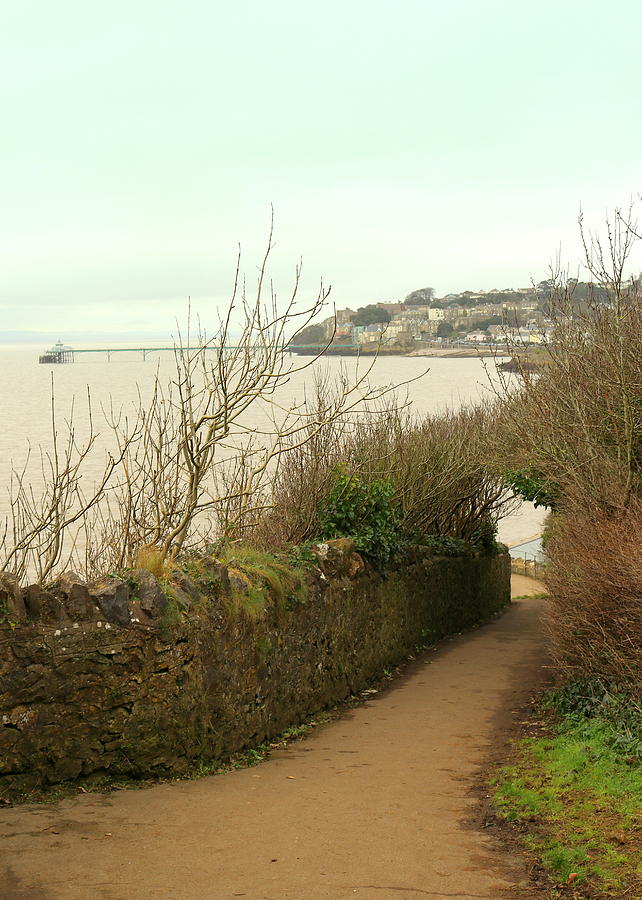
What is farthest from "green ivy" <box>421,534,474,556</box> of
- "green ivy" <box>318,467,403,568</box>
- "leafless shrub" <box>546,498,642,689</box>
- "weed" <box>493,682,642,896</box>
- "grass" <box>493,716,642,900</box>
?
A: "grass" <box>493,716,642,900</box>

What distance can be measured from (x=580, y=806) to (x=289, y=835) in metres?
2.64

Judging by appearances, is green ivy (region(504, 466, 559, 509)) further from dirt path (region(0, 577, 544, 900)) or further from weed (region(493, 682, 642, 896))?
dirt path (region(0, 577, 544, 900))

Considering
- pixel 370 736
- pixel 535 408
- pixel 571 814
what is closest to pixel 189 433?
pixel 370 736

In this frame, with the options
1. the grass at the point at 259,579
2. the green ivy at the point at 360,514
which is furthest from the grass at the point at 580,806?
the green ivy at the point at 360,514

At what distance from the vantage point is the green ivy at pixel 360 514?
595 inches

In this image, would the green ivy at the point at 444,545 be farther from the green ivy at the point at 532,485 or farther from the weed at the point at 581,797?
the weed at the point at 581,797

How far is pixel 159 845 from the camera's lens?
701 cm

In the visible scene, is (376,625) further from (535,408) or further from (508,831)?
(508,831)

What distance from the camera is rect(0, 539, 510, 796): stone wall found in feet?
25.8

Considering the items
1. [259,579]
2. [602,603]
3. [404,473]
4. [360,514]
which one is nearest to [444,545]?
[404,473]

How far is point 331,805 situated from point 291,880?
1.98 meters

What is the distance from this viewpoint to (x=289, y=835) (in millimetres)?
7406

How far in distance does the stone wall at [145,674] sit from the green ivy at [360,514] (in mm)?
2290

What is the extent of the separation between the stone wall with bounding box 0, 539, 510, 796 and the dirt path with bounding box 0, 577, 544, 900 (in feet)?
1.27
